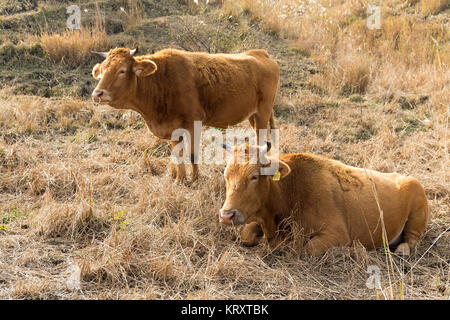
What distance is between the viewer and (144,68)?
21.6 feet

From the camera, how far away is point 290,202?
5379 millimetres

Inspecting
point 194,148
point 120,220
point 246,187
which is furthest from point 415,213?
point 120,220

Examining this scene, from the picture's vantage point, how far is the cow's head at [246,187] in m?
4.78

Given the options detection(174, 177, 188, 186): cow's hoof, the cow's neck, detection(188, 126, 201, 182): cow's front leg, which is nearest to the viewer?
the cow's neck

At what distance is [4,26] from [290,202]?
9.15m

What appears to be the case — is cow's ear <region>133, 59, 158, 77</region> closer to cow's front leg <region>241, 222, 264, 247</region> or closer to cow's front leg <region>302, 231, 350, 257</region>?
cow's front leg <region>241, 222, 264, 247</region>

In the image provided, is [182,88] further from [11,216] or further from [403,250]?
[403,250]

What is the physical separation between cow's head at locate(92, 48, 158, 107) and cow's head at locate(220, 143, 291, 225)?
7.10 ft

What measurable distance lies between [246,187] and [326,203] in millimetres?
966

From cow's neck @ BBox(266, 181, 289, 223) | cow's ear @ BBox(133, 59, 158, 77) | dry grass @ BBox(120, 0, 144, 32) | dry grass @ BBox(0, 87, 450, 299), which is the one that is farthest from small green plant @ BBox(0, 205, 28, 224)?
dry grass @ BBox(120, 0, 144, 32)

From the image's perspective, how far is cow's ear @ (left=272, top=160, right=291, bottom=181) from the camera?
16.3 ft

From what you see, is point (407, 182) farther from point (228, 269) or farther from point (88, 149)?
point (88, 149)

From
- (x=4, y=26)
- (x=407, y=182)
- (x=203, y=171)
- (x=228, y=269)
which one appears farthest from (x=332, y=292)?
(x=4, y=26)

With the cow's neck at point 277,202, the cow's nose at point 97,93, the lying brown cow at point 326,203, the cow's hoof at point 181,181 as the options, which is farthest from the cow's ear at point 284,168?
the cow's nose at point 97,93
